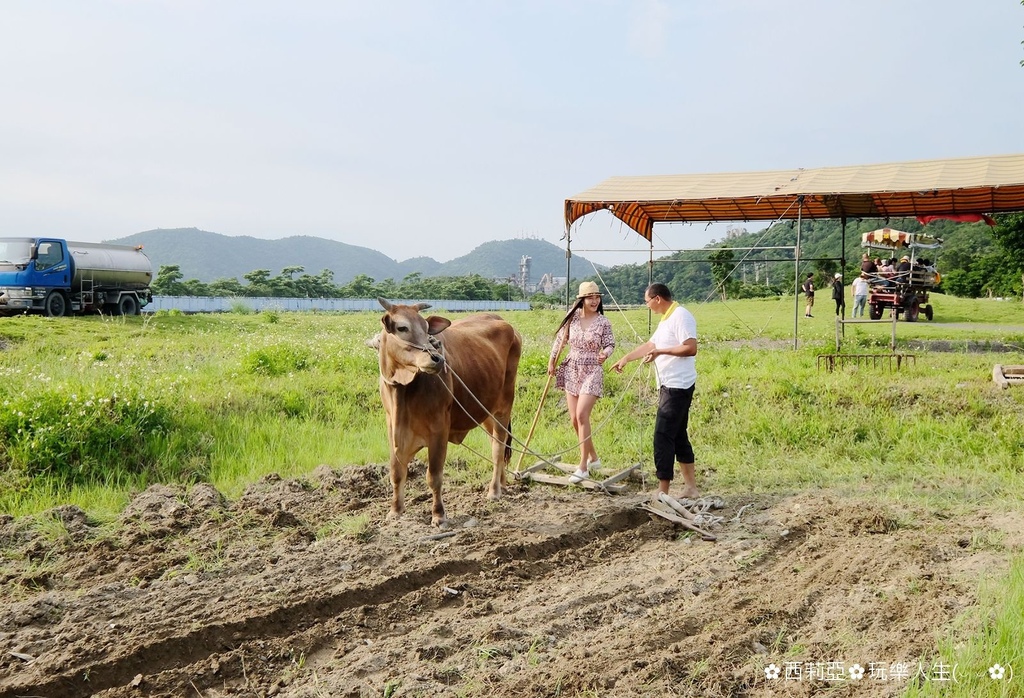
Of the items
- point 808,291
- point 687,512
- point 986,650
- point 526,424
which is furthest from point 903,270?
point 986,650

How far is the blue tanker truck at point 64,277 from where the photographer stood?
748 inches

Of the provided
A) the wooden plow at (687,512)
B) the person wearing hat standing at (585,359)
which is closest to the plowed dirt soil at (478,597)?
the wooden plow at (687,512)

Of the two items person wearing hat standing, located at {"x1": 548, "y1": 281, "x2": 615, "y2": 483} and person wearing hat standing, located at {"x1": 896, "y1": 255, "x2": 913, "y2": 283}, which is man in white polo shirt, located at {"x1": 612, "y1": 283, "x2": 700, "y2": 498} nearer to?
person wearing hat standing, located at {"x1": 548, "y1": 281, "x2": 615, "y2": 483}

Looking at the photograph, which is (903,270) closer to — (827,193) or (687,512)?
(827,193)

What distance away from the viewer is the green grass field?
7297mm

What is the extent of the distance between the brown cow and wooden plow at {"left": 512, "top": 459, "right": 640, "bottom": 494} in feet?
0.85

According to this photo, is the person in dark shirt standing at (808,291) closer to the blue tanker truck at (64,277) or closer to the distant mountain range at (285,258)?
the blue tanker truck at (64,277)

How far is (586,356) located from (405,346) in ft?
7.49

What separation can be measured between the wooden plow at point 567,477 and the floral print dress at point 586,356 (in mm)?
766

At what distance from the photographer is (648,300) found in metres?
6.89

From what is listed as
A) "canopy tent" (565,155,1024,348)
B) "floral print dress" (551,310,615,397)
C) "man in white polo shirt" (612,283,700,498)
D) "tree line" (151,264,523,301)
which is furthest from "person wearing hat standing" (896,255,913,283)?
"tree line" (151,264,523,301)

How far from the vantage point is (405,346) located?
19.2 ft

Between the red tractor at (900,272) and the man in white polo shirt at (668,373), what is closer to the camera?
the man in white polo shirt at (668,373)

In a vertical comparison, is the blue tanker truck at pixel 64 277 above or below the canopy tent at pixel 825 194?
below
